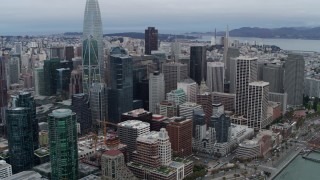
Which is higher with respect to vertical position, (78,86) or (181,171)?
(78,86)

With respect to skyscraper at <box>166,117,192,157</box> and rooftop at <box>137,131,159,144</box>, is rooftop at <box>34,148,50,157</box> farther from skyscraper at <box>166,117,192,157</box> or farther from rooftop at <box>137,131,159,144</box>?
skyscraper at <box>166,117,192,157</box>

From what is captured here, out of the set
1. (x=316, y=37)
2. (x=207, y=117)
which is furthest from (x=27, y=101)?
(x=316, y=37)

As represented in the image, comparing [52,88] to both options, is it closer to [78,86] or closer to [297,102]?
[78,86]

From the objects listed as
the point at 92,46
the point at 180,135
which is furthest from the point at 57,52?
the point at 180,135

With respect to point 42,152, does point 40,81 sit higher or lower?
higher

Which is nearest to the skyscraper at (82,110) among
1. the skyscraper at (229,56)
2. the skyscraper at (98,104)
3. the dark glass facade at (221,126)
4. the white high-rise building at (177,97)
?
the skyscraper at (98,104)

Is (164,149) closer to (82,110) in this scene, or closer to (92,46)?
(82,110)
